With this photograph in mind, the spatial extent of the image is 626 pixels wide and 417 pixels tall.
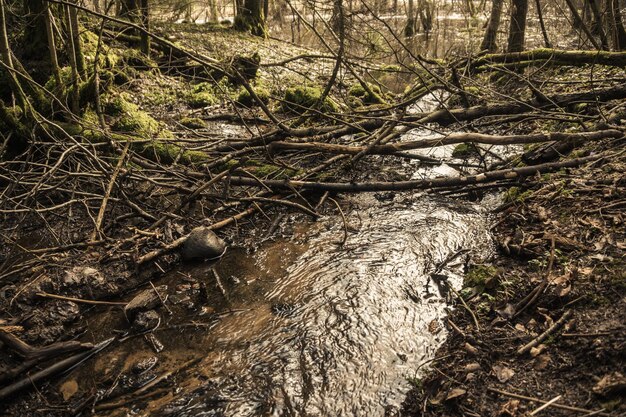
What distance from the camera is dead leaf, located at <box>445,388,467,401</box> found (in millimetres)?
3236

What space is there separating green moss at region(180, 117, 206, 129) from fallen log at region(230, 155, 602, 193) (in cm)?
344

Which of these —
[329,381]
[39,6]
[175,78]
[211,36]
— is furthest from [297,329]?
[211,36]

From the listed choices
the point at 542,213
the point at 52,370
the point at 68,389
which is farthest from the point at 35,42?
the point at 542,213

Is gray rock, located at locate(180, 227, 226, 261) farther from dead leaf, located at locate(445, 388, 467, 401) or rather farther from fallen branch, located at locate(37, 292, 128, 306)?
dead leaf, located at locate(445, 388, 467, 401)

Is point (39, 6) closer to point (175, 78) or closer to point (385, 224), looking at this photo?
point (175, 78)

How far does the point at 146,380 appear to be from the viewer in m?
3.81

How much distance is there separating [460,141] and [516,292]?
7.22 feet

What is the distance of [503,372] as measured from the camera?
3352mm

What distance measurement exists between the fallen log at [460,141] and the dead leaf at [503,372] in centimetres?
274

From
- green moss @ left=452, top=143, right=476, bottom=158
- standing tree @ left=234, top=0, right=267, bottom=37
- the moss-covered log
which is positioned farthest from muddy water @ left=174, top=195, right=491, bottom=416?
standing tree @ left=234, top=0, right=267, bottom=37

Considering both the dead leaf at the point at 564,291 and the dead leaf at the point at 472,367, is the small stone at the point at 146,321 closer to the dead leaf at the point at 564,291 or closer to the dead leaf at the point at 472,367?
the dead leaf at the point at 472,367

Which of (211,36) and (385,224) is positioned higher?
(211,36)

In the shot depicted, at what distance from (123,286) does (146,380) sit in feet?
4.88

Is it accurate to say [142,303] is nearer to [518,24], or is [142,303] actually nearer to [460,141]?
[460,141]
